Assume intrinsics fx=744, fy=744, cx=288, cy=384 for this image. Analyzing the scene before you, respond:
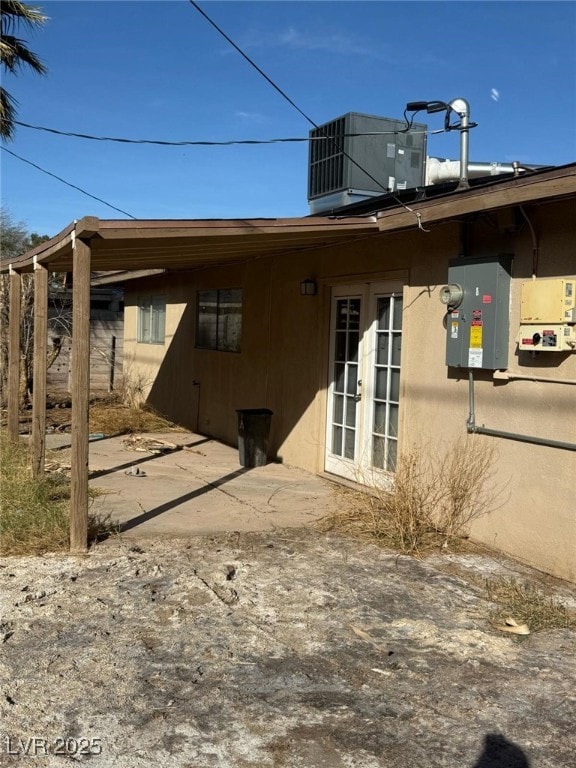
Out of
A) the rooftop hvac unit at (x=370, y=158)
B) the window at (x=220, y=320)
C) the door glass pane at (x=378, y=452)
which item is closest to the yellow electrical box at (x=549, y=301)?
the door glass pane at (x=378, y=452)

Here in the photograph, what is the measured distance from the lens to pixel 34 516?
20.9 feet

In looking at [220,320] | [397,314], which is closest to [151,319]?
[220,320]

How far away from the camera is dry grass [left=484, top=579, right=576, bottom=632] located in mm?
4609

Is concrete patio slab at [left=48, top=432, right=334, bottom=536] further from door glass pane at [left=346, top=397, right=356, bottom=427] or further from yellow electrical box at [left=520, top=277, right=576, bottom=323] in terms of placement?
yellow electrical box at [left=520, top=277, right=576, bottom=323]

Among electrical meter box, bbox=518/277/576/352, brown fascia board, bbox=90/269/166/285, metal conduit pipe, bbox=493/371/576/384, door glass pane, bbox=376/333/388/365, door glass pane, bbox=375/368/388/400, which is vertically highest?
brown fascia board, bbox=90/269/166/285

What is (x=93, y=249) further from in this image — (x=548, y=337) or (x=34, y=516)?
(x=548, y=337)

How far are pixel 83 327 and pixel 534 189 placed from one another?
3.50 meters

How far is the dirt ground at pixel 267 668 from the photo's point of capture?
3.27m

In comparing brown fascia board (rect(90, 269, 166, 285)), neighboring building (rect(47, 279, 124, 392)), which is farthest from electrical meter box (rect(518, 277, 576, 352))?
neighboring building (rect(47, 279, 124, 392))

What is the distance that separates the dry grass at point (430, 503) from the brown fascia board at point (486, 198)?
75.2 inches

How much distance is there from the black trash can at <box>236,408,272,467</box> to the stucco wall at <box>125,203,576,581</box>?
1.04 ft

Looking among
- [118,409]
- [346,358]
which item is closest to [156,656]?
[346,358]

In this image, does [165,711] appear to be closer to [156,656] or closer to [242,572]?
[156,656]

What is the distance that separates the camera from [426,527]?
6566 mm
